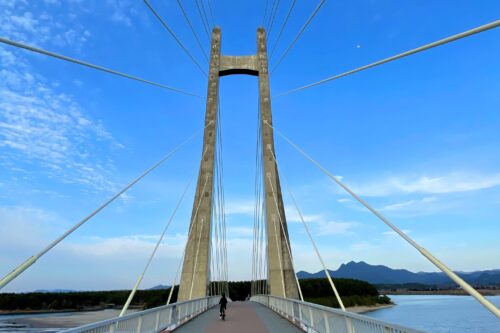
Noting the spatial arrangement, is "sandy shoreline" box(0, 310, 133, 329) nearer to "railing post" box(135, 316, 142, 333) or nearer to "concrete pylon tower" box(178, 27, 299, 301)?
"concrete pylon tower" box(178, 27, 299, 301)

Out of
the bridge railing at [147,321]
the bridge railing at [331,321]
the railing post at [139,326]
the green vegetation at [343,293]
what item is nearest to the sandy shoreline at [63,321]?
the green vegetation at [343,293]

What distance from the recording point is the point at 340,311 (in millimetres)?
7055

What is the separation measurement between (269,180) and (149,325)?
16282 millimetres

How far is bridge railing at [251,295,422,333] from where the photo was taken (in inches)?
198

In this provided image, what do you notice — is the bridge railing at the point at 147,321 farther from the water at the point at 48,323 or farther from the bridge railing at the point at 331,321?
the water at the point at 48,323

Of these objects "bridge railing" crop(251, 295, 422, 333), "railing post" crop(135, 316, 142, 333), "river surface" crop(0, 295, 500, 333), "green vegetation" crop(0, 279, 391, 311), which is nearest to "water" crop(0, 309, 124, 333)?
"river surface" crop(0, 295, 500, 333)

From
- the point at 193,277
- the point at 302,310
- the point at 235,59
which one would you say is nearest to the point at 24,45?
the point at 302,310

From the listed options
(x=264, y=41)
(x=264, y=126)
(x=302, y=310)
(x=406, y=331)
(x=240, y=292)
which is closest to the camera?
(x=406, y=331)

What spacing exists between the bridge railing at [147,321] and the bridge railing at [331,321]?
3.61 metres

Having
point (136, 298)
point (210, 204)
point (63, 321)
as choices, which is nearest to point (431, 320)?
point (210, 204)

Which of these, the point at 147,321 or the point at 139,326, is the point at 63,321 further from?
the point at 139,326

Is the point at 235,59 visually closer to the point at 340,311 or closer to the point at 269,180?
the point at 269,180

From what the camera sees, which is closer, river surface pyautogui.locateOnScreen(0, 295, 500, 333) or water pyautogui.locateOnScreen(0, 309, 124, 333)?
river surface pyautogui.locateOnScreen(0, 295, 500, 333)

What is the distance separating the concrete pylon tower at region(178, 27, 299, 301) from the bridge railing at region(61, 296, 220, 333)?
8.61 meters
